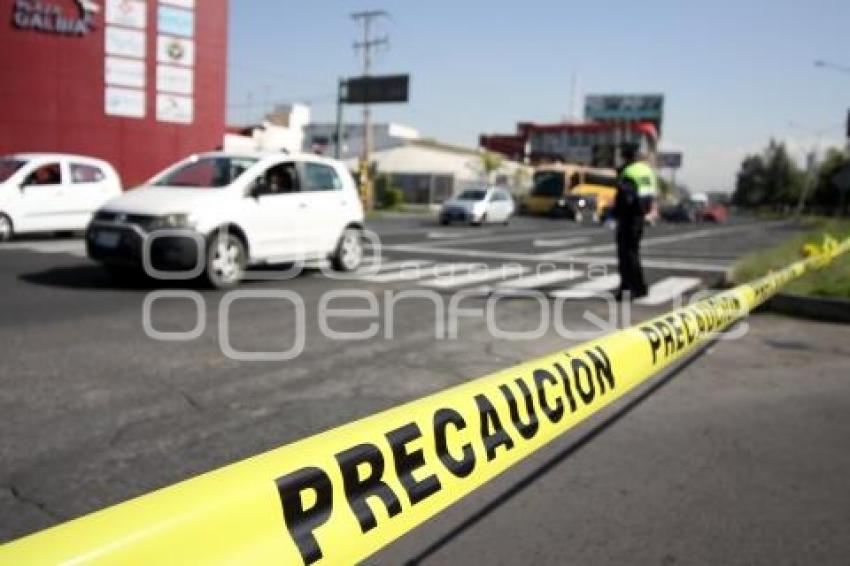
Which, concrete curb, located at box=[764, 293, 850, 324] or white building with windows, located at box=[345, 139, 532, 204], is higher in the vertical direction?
white building with windows, located at box=[345, 139, 532, 204]

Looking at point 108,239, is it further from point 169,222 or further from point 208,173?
point 208,173

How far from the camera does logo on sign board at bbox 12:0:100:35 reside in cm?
2225

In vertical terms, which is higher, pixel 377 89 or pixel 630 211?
pixel 377 89

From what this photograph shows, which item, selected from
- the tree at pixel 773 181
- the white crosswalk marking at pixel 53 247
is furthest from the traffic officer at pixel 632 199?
the tree at pixel 773 181

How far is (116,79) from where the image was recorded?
24.4 metres

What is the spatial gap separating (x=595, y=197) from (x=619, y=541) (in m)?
37.8

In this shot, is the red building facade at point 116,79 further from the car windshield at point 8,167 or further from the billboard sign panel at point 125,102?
the car windshield at point 8,167

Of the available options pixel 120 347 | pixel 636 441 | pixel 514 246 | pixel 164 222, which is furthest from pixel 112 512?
pixel 514 246

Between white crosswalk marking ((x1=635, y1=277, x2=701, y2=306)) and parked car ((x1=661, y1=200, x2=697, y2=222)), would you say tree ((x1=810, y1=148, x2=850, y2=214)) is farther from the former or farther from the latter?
white crosswalk marking ((x1=635, y1=277, x2=701, y2=306))

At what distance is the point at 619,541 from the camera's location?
9.98 feet

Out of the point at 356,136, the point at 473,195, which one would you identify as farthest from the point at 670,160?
the point at 473,195

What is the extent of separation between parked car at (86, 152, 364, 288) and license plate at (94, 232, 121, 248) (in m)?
0.01

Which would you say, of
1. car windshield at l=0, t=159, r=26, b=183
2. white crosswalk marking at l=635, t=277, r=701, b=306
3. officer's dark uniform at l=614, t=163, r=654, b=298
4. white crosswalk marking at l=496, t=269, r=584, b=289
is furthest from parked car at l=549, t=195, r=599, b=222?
officer's dark uniform at l=614, t=163, r=654, b=298

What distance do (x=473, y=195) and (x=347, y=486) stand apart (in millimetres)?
28588
